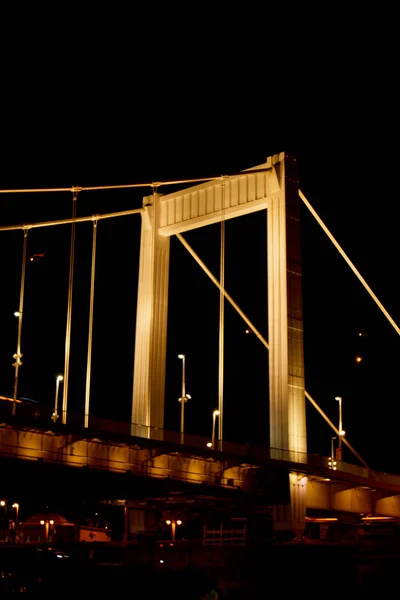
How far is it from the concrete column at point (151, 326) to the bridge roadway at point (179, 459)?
508cm

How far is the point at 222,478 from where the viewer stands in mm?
37906

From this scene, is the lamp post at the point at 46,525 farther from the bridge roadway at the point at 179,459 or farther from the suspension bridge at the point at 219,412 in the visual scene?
the bridge roadway at the point at 179,459

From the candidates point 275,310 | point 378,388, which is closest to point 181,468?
point 275,310

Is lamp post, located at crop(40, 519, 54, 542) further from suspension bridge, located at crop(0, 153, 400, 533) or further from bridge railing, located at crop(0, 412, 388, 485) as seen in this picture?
bridge railing, located at crop(0, 412, 388, 485)

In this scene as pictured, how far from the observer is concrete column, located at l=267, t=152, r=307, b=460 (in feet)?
129

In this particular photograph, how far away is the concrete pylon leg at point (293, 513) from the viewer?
38375mm

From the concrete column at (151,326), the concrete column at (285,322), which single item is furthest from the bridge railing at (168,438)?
the concrete column at (151,326)

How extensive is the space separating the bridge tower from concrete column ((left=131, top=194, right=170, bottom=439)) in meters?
0.04

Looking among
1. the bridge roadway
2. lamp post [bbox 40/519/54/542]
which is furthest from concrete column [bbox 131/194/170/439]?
lamp post [bbox 40/519/54/542]

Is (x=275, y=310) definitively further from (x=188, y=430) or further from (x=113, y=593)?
(x=188, y=430)

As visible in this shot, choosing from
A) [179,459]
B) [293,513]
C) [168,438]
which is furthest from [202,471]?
[293,513]

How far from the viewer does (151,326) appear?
145 feet

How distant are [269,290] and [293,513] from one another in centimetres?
872

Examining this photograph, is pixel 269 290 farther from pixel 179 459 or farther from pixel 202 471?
pixel 179 459
